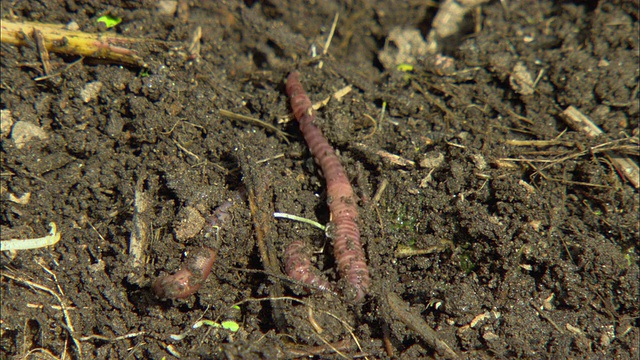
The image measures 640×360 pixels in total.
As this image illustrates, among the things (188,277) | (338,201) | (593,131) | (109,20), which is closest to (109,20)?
(109,20)

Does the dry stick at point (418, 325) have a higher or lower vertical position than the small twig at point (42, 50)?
lower

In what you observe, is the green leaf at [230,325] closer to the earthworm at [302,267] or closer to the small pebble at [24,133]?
the earthworm at [302,267]

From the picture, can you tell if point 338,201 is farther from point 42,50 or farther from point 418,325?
point 42,50

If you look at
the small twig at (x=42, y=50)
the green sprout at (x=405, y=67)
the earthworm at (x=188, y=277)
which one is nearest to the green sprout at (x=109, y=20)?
the small twig at (x=42, y=50)

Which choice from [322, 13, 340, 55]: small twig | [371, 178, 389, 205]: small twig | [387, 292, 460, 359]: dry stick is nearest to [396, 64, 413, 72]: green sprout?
[322, 13, 340, 55]: small twig

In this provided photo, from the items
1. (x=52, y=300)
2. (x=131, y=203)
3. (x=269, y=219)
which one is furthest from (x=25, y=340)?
(x=269, y=219)

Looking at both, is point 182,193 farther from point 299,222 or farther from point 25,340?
point 25,340
